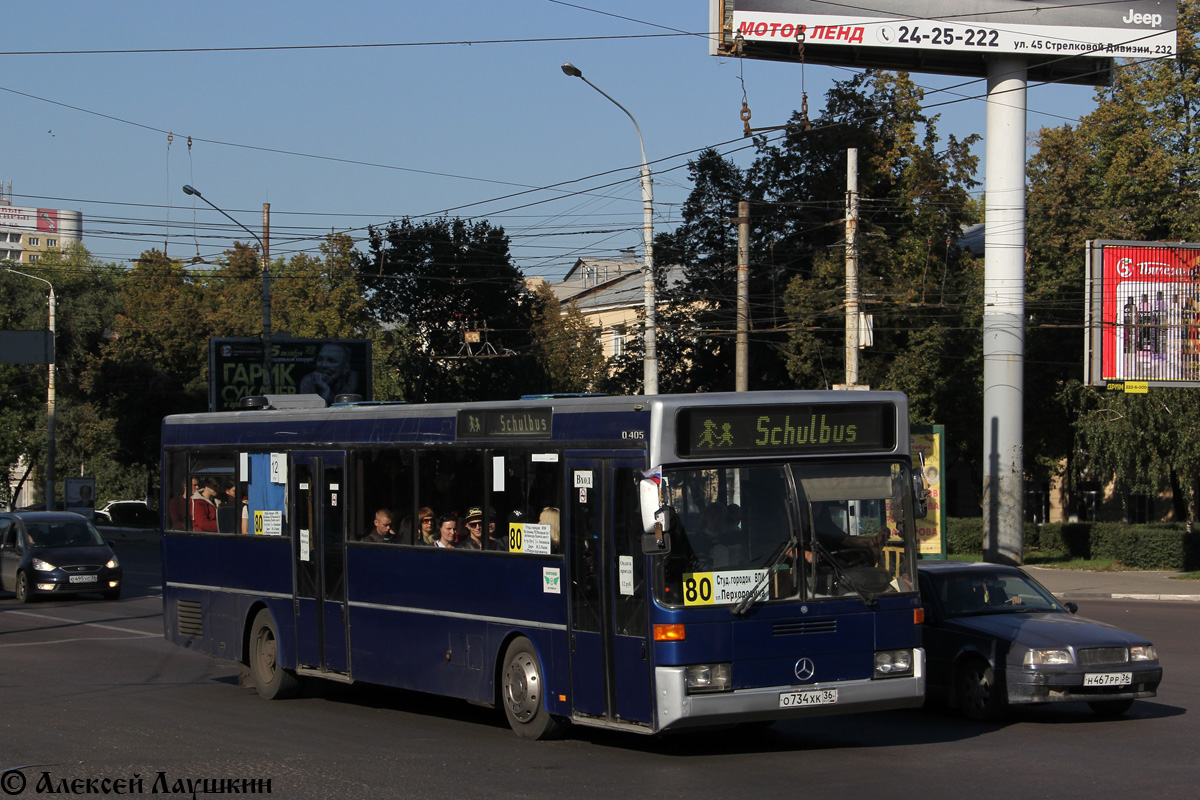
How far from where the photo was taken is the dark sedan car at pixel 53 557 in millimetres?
25406

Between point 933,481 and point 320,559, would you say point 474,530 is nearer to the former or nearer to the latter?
point 320,559

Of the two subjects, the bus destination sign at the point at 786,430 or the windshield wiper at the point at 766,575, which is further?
the bus destination sign at the point at 786,430

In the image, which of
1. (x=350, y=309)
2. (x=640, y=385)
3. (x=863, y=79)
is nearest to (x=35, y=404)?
(x=350, y=309)

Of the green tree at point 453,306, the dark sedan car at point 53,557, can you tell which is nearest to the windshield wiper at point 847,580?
the dark sedan car at point 53,557

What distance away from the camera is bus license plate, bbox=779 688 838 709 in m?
9.09

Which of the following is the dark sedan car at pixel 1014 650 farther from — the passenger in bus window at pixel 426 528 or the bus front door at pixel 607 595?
the passenger in bus window at pixel 426 528

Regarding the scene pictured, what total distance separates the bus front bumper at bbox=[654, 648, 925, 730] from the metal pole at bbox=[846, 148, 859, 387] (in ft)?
53.8

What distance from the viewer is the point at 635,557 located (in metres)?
9.23

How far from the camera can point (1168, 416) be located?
35625 mm

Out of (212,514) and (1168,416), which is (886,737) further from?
(1168,416)

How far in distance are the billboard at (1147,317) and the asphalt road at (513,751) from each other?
18.9 meters

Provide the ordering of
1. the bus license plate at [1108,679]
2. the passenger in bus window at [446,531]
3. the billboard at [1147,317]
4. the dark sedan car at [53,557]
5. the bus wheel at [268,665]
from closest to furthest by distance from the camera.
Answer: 1. the bus license plate at [1108,679]
2. the passenger in bus window at [446,531]
3. the bus wheel at [268,665]
4. the dark sedan car at [53,557]
5. the billboard at [1147,317]

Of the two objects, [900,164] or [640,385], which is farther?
[640,385]

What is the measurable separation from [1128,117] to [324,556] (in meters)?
38.2
